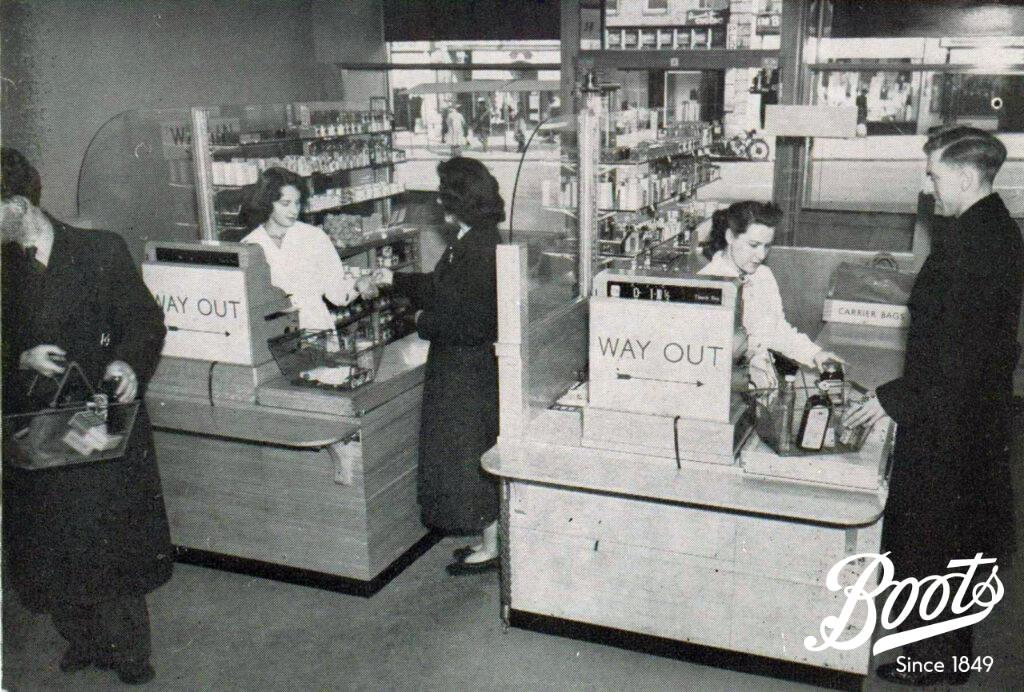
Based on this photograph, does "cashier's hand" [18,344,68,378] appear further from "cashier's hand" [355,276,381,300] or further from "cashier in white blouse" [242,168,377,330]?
"cashier's hand" [355,276,381,300]

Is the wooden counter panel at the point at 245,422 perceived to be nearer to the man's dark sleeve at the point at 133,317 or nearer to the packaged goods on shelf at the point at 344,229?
the man's dark sleeve at the point at 133,317

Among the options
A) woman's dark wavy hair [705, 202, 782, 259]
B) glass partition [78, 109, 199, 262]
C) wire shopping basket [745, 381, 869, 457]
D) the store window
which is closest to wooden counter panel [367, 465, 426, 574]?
wire shopping basket [745, 381, 869, 457]

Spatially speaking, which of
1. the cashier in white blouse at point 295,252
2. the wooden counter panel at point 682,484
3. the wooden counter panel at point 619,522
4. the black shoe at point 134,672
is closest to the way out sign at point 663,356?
the wooden counter panel at point 682,484

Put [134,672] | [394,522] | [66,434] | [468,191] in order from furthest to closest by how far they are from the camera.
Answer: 1. [394,522]
2. [468,191]
3. [134,672]
4. [66,434]

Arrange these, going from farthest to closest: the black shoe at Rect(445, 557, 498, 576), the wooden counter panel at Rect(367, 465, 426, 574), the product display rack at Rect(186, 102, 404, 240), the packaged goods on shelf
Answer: the packaged goods on shelf < the product display rack at Rect(186, 102, 404, 240) < the black shoe at Rect(445, 557, 498, 576) < the wooden counter panel at Rect(367, 465, 426, 574)

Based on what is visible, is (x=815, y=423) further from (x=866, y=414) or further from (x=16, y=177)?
(x=16, y=177)

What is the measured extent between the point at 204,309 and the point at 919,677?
112 inches

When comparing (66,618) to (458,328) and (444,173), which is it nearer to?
(458,328)

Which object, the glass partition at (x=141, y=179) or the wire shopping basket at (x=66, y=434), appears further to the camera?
the glass partition at (x=141, y=179)

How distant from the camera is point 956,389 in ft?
8.69

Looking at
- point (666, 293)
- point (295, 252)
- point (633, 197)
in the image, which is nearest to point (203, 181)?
point (295, 252)

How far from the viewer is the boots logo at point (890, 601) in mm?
2699

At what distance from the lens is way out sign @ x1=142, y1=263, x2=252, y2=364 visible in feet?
11.1

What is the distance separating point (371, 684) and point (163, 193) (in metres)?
4.13
